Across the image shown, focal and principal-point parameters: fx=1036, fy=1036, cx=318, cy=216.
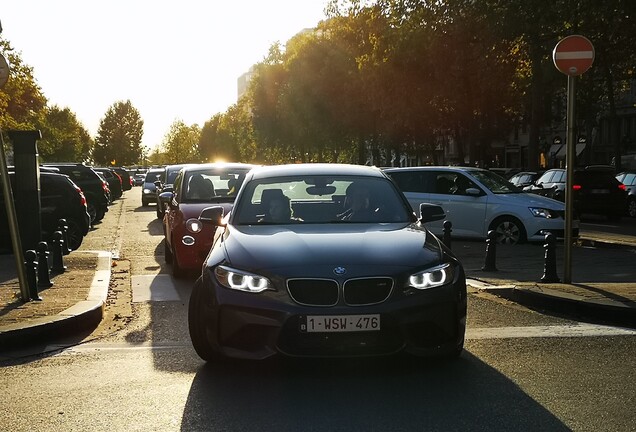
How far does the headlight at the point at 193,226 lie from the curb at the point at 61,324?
8.40ft

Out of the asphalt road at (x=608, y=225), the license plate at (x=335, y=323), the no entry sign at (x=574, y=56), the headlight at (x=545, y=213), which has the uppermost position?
the no entry sign at (x=574, y=56)

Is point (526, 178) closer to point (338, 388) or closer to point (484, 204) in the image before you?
point (484, 204)

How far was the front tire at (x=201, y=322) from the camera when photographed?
23.4 feet

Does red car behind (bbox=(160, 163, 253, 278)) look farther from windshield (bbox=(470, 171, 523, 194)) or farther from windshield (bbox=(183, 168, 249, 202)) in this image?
windshield (bbox=(470, 171, 523, 194))

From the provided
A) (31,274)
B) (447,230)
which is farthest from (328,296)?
(447,230)

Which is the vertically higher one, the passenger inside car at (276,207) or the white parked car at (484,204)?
the passenger inside car at (276,207)

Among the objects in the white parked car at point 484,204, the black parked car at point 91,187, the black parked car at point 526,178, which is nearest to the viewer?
the white parked car at point 484,204

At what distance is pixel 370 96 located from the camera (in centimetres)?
4706

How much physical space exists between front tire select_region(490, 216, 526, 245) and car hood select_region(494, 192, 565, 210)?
327 millimetres

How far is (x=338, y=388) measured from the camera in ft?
21.8

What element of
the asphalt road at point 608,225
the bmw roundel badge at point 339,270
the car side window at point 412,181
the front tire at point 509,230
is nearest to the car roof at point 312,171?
the bmw roundel badge at point 339,270

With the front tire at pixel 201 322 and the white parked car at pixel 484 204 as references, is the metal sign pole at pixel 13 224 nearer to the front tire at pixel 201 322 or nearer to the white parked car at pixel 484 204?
the front tire at pixel 201 322

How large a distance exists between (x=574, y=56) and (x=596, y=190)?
20644 millimetres

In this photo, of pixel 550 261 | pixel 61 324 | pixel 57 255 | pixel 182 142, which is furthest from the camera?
pixel 182 142
